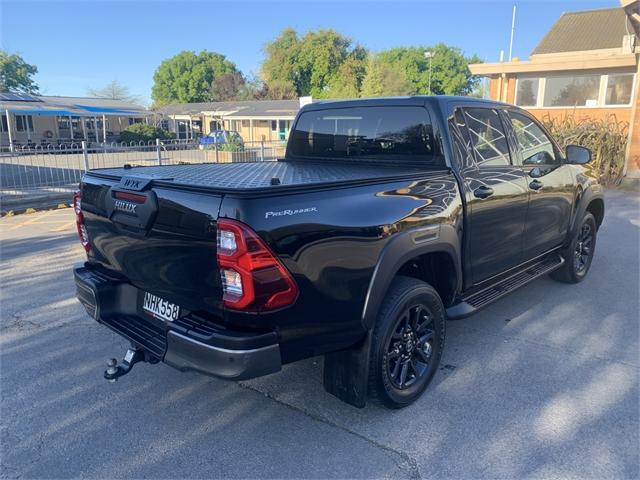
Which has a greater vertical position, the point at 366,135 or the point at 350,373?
the point at 366,135

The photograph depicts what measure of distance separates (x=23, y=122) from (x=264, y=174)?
41529 millimetres

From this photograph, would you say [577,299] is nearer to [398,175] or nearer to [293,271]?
[398,175]

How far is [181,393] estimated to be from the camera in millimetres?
3391

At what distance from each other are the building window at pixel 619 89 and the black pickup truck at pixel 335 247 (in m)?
16.0

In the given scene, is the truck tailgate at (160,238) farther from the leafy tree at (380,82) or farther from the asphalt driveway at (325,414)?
the leafy tree at (380,82)

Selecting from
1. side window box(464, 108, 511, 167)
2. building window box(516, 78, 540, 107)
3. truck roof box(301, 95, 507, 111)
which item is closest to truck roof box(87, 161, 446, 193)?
truck roof box(301, 95, 507, 111)

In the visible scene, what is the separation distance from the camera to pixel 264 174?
3.47 metres

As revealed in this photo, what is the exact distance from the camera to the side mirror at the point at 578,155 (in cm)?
489

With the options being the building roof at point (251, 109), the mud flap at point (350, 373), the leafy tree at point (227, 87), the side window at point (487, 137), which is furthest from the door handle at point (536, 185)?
the leafy tree at point (227, 87)

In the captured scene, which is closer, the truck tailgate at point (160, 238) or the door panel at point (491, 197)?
the truck tailgate at point (160, 238)

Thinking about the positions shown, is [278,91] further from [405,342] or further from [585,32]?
[405,342]

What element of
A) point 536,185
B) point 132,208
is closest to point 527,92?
point 536,185

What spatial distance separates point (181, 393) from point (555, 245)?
393 centimetres

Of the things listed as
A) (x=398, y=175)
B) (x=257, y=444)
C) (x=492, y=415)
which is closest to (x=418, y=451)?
(x=492, y=415)
